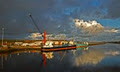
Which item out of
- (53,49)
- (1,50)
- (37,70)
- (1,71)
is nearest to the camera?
(1,71)

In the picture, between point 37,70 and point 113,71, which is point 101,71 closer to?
point 113,71

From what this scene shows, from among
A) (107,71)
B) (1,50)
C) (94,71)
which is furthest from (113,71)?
(1,50)

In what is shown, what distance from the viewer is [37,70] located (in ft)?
117

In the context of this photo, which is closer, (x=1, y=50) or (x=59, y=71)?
(x=59, y=71)

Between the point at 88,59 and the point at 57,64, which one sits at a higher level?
the point at 88,59

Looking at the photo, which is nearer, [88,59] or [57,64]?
[57,64]

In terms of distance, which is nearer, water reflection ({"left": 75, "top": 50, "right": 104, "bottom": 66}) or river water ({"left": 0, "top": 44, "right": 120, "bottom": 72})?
river water ({"left": 0, "top": 44, "right": 120, "bottom": 72})

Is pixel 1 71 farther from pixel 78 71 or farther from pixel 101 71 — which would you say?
pixel 101 71

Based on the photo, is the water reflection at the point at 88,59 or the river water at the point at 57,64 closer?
the river water at the point at 57,64

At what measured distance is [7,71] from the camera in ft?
111

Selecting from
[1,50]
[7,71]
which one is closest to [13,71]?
[7,71]

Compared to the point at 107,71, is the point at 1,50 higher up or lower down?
higher up

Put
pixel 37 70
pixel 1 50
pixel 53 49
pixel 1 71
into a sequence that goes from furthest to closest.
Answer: pixel 53 49 → pixel 1 50 → pixel 37 70 → pixel 1 71

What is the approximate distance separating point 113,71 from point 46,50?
52.7 m
